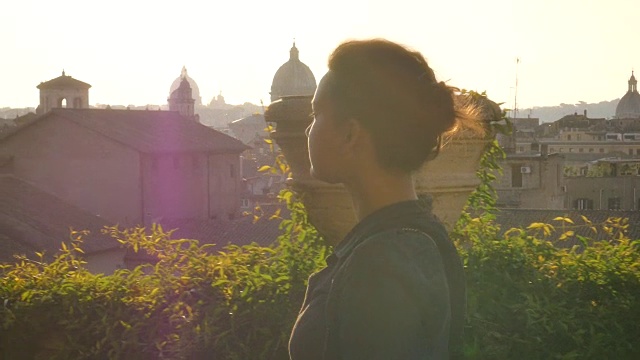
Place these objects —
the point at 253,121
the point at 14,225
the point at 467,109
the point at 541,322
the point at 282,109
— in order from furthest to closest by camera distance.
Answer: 1. the point at 253,121
2. the point at 14,225
3. the point at 282,109
4. the point at 541,322
5. the point at 467,109

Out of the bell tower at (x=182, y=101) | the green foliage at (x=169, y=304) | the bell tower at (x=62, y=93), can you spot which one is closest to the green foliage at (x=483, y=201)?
the green foliage at (x=169, y=304)

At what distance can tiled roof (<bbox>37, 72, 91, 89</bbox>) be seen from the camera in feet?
165

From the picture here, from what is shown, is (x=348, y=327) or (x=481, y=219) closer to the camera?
(x=348, y=327)

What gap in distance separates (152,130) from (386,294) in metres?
36.2

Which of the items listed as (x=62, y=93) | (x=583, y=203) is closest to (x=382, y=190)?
(x=583, y=203)

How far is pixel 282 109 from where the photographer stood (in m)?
4.23

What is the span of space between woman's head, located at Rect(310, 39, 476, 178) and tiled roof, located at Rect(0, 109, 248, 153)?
3167 cm

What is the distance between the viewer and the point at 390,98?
5.69 feet

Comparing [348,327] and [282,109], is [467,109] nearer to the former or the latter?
[348,327]

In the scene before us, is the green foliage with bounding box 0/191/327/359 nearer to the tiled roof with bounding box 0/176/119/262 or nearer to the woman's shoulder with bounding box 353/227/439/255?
the woman's shoulder with bounding box 353/227/439/255

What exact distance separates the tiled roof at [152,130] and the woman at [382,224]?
31.7 m

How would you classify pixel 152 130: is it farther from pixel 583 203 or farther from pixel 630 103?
pixel 630 103

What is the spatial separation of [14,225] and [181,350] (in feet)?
60.3

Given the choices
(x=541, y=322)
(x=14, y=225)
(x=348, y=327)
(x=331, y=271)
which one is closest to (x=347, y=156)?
(x=331, y=271)
